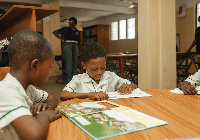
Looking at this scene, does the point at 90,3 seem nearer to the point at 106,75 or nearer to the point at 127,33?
the point at 127,33

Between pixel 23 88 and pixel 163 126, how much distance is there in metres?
0.50

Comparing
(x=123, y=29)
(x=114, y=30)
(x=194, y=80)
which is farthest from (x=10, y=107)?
(x=114, y=30)

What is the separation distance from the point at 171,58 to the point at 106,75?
1.46 m

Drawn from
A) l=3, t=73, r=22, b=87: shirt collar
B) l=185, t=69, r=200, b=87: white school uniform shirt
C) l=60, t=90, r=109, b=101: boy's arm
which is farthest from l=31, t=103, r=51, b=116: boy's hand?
l=185, t=69, r=200, b=87: white school uniform shirt

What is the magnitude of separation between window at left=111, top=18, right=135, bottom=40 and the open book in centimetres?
911

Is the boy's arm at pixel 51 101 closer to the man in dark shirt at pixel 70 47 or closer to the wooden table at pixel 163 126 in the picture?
the wooden table at pixel 163 126

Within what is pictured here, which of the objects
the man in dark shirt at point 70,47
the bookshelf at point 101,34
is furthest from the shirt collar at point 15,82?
the bookshelf at point 101,34

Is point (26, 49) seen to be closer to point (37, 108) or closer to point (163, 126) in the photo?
point (37, 108)

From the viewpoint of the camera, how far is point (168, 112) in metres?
0.80

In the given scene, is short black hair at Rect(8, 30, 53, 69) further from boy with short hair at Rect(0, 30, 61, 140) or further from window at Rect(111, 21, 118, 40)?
window at Rect(111, 21, 118, 40)

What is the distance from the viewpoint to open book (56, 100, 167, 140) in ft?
1.94

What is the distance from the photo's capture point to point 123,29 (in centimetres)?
1023

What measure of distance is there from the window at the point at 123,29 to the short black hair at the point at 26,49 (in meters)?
9.14

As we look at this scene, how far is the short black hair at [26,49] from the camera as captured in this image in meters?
0.74
